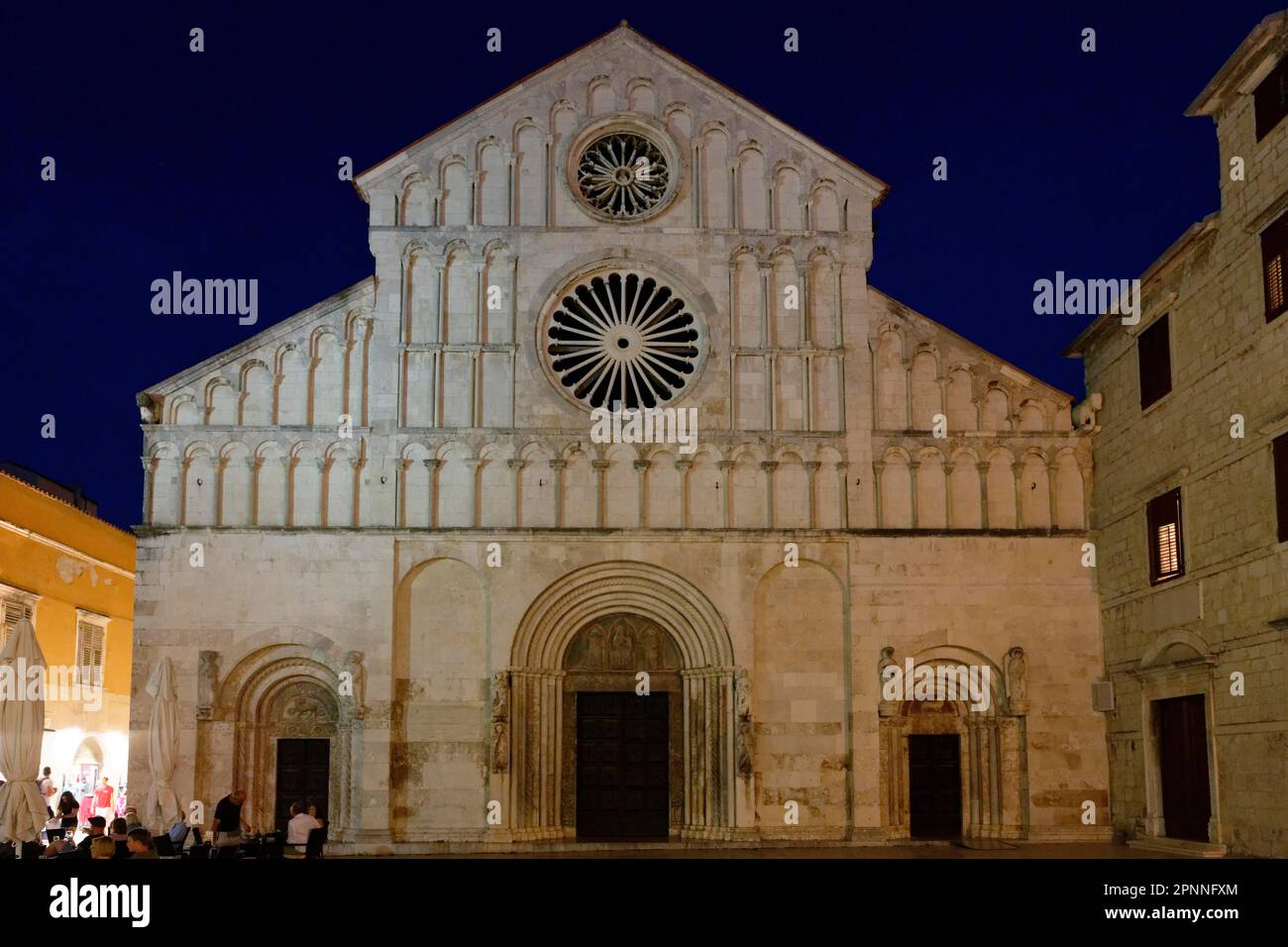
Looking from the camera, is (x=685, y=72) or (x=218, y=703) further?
(x=685, y=72)

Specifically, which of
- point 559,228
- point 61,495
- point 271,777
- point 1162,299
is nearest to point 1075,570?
point 1162,299

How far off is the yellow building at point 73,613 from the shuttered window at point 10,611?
2 cm

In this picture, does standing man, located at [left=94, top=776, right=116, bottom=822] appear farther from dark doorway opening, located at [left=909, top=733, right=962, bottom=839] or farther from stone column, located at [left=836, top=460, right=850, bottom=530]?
dark doorway opening, located at [left=909, top=733, right=962, bottom=839]

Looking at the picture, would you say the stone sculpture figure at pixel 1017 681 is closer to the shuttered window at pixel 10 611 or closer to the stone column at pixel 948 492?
the stone column at pixel 948 492

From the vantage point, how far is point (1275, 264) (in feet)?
68.8

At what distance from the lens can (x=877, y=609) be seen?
27.5 metres

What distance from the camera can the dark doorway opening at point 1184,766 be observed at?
23.6 metres

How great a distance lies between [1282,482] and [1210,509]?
95.6 inches

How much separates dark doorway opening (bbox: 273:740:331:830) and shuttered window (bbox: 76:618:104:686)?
11191 millimetres

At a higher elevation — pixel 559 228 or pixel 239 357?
pixel 559 228

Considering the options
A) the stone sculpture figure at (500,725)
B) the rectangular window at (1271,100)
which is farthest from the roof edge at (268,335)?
the rectangular window at (1271,100)

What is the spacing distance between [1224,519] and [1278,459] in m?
1.93

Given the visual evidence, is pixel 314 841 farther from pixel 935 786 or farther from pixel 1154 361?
pixel 1154 361
